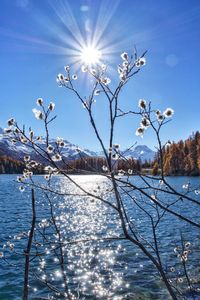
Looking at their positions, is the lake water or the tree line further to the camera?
the tree line

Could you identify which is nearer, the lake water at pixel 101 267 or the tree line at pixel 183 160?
the lake water at pixel 101 267

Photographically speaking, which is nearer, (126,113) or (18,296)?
(126,113)

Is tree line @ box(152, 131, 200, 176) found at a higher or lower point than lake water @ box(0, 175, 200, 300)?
higher

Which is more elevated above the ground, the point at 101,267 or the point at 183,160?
the point at 183,160

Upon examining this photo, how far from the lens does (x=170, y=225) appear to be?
3319cm

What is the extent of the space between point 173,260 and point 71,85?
18.6 metres

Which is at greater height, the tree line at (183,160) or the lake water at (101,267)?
the tree line at (183,160)

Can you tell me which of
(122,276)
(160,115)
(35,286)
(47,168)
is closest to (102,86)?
(160,115)

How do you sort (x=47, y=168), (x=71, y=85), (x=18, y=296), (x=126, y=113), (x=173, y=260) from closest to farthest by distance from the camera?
(x=126, y=113)
(x=71, y=85)
(x=47, y=168)
(x=18, y=296)
(x=173, y=260)

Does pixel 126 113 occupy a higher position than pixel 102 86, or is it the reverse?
pixel 102 86

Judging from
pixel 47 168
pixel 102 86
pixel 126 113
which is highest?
pixel 102 86

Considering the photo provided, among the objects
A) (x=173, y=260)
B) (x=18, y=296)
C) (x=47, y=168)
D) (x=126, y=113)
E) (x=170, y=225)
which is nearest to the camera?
(x=126, y=113)

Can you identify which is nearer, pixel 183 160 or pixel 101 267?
pixel 101 267

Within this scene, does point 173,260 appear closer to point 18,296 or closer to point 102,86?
point 18,296
